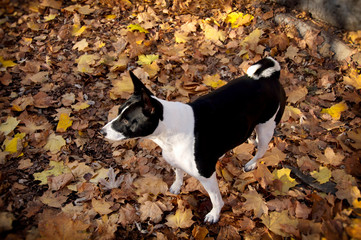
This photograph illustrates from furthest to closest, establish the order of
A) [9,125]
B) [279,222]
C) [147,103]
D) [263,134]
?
1. [9,125]
2. [263,134]
3. [279,222]
4. [147,103]

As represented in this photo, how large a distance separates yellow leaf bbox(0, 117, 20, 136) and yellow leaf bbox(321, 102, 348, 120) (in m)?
4.44

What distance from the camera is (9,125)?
3512 millimetres

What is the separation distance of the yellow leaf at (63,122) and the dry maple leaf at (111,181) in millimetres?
1000

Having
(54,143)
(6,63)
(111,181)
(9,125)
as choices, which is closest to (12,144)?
(9,125)

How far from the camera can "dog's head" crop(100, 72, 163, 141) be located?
2223 mm

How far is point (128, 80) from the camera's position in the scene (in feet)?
13.6

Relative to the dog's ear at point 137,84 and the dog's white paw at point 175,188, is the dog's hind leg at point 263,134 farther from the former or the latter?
the dog's ear at point 137,84

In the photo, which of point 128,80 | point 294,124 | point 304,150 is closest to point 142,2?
point 128,80

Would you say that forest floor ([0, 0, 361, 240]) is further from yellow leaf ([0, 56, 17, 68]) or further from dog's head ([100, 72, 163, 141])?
dog's head ([100, 72, 163, 141])

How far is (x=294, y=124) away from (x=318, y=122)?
1.17 ft

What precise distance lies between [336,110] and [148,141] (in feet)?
9.37

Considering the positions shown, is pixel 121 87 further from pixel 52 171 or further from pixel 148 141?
pixel 52 171

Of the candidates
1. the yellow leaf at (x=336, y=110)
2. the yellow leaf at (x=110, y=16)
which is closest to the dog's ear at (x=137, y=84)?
the yellow leaf at (x=336, y=110)

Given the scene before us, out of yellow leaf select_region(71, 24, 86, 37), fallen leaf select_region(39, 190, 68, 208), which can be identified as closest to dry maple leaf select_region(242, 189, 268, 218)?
fallen leaf select_region(39, 190, 68, 208)
